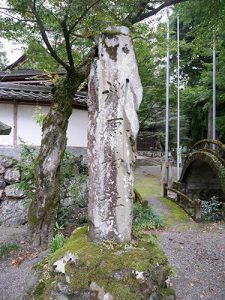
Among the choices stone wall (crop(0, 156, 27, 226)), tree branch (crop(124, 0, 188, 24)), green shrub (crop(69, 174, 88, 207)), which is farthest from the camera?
stone wall (crop(0, 156, 27, 226))

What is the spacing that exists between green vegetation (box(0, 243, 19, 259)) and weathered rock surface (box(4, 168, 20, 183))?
3.65 metres

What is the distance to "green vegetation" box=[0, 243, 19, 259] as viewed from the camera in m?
7.81

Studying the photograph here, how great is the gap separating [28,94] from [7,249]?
586cm

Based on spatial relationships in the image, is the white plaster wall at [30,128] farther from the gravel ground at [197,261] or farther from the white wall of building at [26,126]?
the gravel ground at [197,261]

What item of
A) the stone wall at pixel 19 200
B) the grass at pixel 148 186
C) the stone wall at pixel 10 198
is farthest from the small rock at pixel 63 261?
the grass at pixel 148 186

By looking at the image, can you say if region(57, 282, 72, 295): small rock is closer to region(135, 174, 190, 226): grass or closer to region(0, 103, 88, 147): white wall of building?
region(135, 174, 190, 226): grass

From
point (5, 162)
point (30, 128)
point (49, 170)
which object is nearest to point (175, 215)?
point (49, 170)

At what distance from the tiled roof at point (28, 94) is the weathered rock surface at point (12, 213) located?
3.88 m

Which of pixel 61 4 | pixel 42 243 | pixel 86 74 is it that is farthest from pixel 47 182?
pixel 61 4

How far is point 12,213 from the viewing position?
10797 mm

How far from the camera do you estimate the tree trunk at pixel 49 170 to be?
25.2 feet

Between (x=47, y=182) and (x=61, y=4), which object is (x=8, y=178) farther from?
(x=61, y=4)

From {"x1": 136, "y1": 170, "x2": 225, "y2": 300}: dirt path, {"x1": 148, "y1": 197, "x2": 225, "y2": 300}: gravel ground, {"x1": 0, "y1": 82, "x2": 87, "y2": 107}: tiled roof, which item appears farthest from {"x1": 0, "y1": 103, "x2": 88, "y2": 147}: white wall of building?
{"x1": 148, "y1": 197, "x2": 225, "y2": 300}: gravel ground

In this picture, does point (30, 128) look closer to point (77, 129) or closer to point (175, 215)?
point (77, 129)
